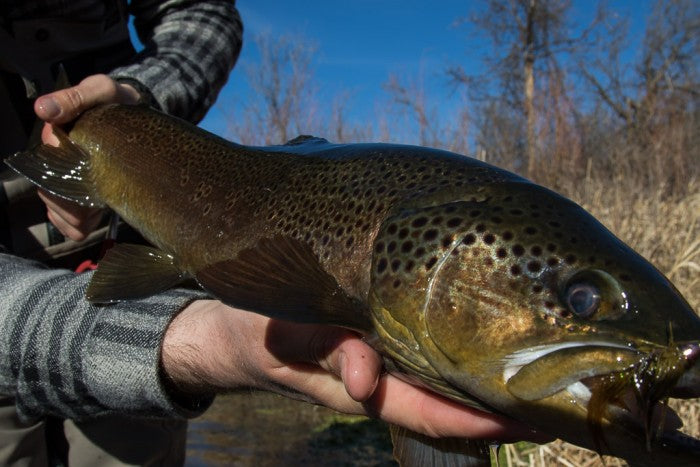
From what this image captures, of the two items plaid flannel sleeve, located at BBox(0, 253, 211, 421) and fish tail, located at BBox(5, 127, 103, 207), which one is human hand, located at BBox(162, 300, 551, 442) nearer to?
plaid flannel sleeve, located at BBox(0, 253, 211, 421)

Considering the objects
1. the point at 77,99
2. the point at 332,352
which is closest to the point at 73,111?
the point at 77,99

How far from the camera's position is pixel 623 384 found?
3.54ft

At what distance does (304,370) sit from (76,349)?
33.2 inches

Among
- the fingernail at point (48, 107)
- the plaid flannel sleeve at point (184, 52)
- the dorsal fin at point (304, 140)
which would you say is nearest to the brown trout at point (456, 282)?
the dorsal fin at point (304, 140)

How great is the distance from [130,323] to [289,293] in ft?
2.67

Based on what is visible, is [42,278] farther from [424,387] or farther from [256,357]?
[424,387]

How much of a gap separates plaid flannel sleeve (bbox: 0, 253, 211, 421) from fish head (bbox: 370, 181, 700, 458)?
2.90 feet

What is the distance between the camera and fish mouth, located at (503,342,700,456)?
106cm

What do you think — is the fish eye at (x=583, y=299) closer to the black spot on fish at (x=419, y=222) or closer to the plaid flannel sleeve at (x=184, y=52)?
the black spot on fish at (x=419, y=222)

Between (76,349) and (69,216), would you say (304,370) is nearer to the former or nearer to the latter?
(76,349)

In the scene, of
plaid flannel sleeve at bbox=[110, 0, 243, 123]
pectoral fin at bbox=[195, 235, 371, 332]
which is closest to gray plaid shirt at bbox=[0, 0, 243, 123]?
plaid flannel sleeve at bbox=[110, 0, 243, 123]

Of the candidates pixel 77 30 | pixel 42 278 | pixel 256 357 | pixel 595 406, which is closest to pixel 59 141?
pixel 77 30

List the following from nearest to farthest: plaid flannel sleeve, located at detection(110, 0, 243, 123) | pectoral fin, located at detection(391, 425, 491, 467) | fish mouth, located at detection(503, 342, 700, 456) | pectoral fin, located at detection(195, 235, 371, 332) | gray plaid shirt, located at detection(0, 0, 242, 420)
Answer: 1. fish mouth, located at detection(503, 342, 700, 456)
2. pectoral fin, located at detection(195, 235, 371, 332)
3. pectoral fin, located at detection(391, 425, 491, 467)
4. gray plaid shirt, located at detection(0, 0, 242, 420)
5. plaid flannel sleeve, located at detection(110, 0, 243, 123)

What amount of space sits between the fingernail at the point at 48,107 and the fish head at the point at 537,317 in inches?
62.5
